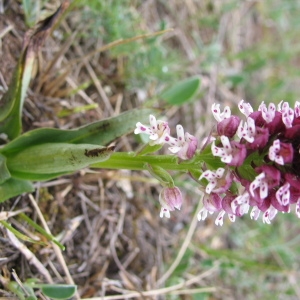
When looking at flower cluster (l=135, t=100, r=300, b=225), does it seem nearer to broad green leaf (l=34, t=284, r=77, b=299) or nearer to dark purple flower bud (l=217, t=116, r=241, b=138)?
dark purple flower bud (l=217, t=116, r=241, b=138)

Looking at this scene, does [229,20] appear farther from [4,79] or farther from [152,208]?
[4,79]

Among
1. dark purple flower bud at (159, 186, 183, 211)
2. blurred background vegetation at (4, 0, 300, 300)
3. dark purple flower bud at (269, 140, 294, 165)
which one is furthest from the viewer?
blurred background vegetation at (4, 0, 300, 300)

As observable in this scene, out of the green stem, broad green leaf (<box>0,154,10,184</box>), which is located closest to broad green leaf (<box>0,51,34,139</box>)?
broad green leaf (<box>0,154,10,184</box>)

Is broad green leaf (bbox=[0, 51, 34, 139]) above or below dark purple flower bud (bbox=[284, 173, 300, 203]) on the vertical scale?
above

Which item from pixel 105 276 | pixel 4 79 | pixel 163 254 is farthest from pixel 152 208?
pixel 4 79

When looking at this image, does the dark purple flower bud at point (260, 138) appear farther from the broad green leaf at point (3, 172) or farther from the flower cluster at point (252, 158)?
the broad green leaf at point (3, 172)

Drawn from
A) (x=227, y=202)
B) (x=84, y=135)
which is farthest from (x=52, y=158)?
(x=227, y=202)

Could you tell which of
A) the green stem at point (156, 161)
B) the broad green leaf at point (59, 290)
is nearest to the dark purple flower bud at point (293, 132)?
the green stem at point (156, 161)
